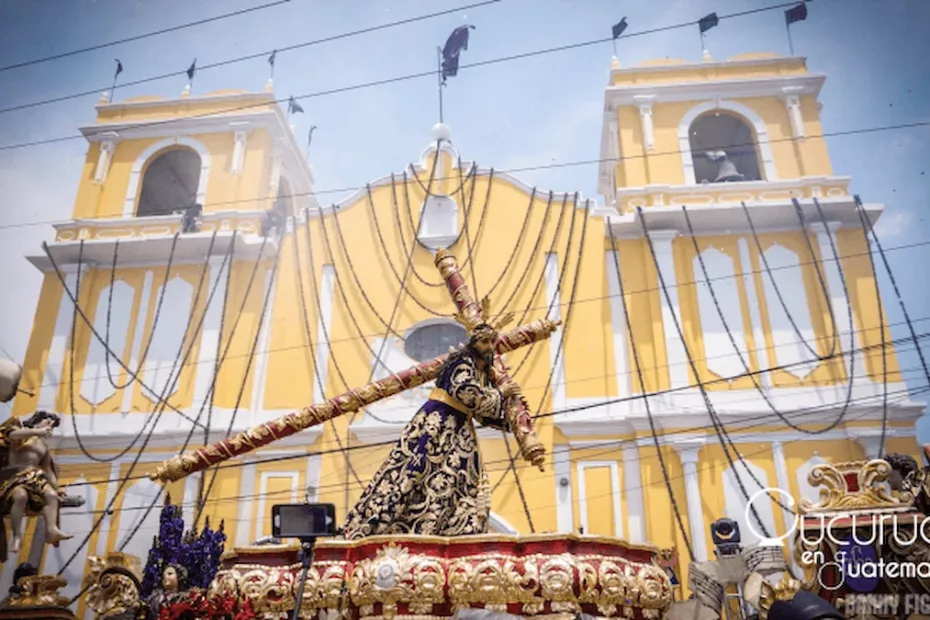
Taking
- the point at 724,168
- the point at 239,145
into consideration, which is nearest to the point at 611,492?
the point at 724,168

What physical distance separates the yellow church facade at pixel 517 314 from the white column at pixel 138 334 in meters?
0.04

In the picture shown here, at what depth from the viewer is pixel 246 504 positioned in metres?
9.56

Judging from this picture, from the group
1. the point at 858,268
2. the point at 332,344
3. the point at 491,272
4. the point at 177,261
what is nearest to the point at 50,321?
the point at 177,261

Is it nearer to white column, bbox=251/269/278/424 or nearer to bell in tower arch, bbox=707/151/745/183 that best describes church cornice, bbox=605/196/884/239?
bell in tower arch, bbox=707/151/745/183

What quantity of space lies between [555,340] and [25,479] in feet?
22.7

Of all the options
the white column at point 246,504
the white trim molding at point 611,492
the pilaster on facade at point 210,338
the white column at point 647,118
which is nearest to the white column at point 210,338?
the pilaster on facade at point 210,338

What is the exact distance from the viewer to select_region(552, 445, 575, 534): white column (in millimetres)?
9242

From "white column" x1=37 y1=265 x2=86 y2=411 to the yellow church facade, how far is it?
0.03m

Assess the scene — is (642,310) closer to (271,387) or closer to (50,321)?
(271,387)

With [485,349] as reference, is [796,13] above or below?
above

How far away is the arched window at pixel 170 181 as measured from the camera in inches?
495

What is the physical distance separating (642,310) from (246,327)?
19.5ft

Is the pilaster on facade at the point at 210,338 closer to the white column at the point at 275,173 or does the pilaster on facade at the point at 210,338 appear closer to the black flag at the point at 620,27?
the white column at the point at 275,173

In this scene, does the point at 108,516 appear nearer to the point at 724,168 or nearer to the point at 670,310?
the point at 670,310
